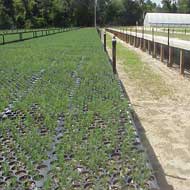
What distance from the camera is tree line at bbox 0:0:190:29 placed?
7544cm

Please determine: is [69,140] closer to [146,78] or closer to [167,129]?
[167,129]

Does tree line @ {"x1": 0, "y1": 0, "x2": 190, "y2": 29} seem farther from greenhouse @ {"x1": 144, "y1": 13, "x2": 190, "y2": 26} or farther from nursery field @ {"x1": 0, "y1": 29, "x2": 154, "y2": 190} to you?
nursery field @ {"x1": 0, "y1": 29, "x2": 154, "y2": 190}

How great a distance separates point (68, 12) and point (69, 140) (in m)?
89.4

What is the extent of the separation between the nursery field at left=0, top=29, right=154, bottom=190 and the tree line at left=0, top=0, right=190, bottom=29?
57.6 metres

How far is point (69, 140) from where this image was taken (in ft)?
11.4

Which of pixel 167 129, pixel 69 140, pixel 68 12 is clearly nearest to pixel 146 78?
pixel 167 129

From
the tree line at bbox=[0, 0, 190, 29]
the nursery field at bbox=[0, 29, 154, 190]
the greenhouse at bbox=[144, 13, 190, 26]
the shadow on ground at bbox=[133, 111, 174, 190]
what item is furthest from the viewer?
the greenhouse at bbox=[144, 13, 190, 26]

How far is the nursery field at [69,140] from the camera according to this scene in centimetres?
268

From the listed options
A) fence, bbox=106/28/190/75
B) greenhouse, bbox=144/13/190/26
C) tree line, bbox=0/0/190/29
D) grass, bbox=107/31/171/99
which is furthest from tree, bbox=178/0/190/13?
grass, bbox=107/31/171/99

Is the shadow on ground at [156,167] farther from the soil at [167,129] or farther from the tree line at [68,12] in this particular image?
the tree line at [68,12]

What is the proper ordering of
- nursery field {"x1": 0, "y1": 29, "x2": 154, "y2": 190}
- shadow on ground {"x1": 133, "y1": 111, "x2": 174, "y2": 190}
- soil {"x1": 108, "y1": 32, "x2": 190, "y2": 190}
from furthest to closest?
soil {"x1": 108, "y1": 32, "x2": 190, "y2": 190} < shadow on ground {"x1": 133, "y1": 111, "x2": 174, "y2": 190} < nursery field {"x1": 0, "y1": 29, "x2": 154, "y2": 190}

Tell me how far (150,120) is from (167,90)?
293 centimetres

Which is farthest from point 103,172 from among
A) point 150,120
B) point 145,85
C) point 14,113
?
point 145,85

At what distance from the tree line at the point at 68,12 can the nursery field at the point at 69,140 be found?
2268 inches
